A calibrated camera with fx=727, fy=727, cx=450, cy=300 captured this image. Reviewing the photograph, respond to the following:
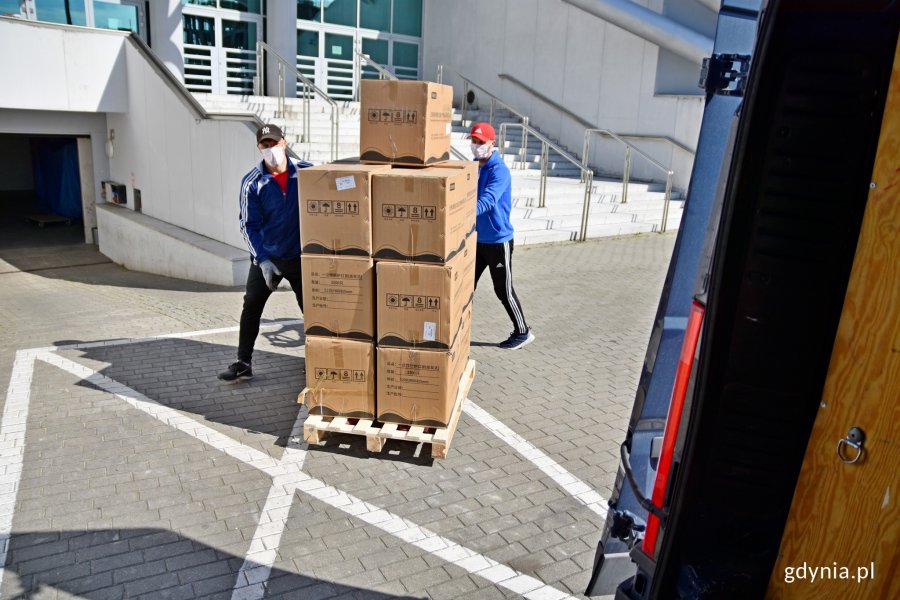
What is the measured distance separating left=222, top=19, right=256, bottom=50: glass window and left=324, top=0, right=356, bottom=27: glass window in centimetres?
220

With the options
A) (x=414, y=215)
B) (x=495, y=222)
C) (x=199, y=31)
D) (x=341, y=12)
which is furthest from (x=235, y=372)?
(x=341, y=12)

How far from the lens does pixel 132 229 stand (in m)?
12.8

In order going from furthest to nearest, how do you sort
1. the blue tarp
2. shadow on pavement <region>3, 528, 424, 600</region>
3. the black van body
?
the blue tarp
shadow on pavement <region>3, 528, 424, 600</region>
the black van body

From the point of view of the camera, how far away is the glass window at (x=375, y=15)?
65.0 feet

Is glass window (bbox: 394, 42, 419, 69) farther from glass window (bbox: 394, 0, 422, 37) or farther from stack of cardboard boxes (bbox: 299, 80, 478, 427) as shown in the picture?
stack of cardboard boxes (bbox: 299, 80, 478, 427)

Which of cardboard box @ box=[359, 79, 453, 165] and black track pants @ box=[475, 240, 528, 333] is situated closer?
cardboard box @ box=[359, 79, 453, 165]

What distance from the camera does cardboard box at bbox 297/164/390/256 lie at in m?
4.57

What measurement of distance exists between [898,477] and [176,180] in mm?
11758

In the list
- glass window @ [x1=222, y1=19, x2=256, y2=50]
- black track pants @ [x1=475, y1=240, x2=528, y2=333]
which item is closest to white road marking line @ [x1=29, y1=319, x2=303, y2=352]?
black track pants @ [x1=475, y1=240, x2=528, y2=333]

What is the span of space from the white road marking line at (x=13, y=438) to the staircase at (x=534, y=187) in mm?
6031

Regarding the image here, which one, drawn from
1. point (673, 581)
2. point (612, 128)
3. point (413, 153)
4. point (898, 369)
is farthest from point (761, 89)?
point (612, 128)

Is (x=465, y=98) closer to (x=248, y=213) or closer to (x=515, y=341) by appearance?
(x=515, y=341)

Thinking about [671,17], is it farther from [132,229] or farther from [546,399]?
[546,399]

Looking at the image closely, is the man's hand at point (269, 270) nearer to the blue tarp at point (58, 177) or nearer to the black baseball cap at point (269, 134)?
the black baseball cap at point (269, 134)
